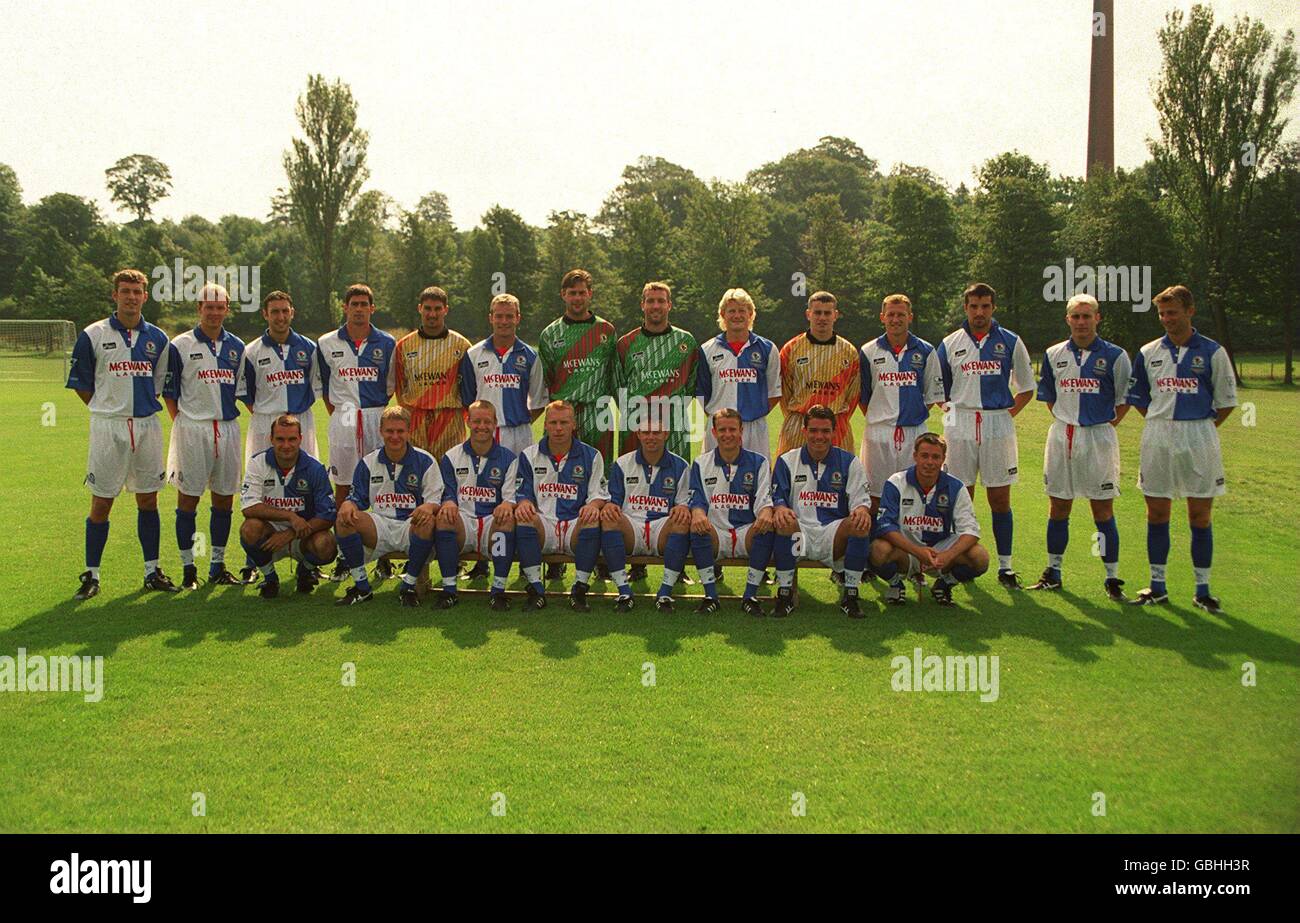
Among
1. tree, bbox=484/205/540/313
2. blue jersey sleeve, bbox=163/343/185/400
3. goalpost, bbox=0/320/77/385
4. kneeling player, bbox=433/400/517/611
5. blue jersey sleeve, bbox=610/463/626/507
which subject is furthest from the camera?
tree, bbox=484/205/540/313

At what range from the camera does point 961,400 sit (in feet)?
23.6

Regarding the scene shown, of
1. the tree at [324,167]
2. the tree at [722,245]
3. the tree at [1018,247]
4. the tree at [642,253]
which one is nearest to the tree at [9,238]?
the tree at [324,167]

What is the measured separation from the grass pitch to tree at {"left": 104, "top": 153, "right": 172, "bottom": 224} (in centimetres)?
8289

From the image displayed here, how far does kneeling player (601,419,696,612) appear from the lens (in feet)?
21.1

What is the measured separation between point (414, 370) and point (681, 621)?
3.24m

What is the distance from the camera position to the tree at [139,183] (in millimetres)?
75000

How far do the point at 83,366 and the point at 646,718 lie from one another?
17.6 ft

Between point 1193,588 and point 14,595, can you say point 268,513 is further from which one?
point 1193,588

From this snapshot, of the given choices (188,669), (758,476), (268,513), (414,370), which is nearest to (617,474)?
(758,476)

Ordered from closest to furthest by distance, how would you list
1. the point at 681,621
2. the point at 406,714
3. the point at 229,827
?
1. the point at 229,827
2. the point at 406,714
3. the point at 681,621

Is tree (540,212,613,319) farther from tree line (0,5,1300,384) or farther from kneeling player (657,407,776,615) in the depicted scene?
kneeling player (657,407,776,615)

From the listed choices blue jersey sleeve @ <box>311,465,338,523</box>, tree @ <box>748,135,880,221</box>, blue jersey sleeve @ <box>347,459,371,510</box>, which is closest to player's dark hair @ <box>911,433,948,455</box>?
blue jersey sleeve @ <box>347,459,371,510</box>

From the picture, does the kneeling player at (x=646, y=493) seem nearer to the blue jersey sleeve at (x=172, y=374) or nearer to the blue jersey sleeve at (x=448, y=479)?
the blue jersey sleeve at (x=448, y=479)

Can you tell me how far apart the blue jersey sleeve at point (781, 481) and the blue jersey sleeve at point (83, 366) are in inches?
209
